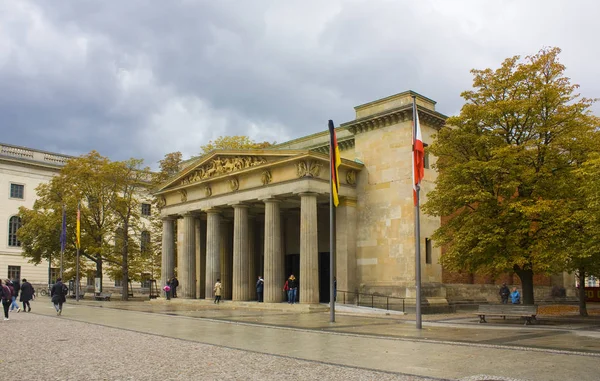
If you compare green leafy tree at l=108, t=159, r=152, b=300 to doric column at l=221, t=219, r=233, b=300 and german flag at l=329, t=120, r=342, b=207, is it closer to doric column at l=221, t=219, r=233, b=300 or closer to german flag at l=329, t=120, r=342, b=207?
doric column at l=221, t=219, r=233, b=300

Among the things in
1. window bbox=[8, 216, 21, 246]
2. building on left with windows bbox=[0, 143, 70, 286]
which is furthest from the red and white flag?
window bbox=[8, 216, 21, 246]

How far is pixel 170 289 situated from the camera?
44.8 metres

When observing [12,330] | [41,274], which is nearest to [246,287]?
[12,330]

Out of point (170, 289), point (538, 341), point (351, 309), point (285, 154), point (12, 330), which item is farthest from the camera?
point (170, 289)

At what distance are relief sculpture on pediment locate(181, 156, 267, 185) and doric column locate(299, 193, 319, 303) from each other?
16.0 feet

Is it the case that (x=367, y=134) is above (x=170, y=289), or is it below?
above

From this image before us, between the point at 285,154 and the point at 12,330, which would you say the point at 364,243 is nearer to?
the point at 285,154

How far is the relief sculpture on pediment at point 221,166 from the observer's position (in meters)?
38.9

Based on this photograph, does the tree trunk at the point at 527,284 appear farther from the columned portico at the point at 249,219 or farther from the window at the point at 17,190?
the window at the point at 17,190

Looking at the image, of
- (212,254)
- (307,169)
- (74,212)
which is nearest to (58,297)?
(212,254)

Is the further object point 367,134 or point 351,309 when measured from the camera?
point 367,134

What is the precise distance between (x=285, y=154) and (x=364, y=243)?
7.60 m

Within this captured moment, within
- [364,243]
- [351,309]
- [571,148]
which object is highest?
[571,148]

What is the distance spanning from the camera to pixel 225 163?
135 feet
